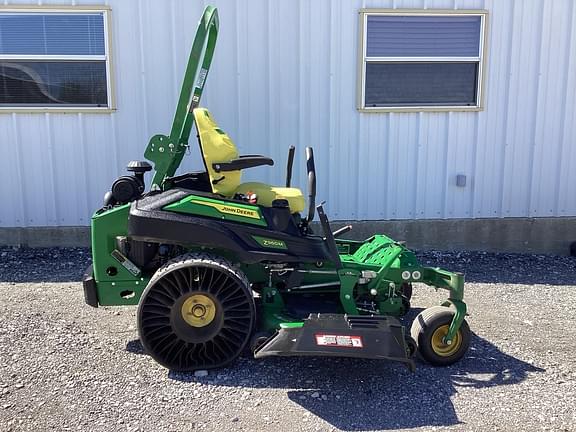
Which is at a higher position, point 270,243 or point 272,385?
point 270,243

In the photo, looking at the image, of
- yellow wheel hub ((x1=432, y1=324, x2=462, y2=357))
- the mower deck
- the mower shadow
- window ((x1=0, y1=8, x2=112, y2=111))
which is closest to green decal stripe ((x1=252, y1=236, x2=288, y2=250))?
the mower deck

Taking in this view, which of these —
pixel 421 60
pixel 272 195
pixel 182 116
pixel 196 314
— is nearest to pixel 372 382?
pixel 196 314

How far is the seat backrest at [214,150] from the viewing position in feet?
12.8

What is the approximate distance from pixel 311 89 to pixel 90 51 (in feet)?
8.55

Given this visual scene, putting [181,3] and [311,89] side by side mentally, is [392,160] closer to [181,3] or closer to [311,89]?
[311,89]

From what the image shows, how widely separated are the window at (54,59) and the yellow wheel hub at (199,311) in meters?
3.60

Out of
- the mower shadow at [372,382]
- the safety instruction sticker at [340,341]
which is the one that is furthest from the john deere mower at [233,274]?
the mower shadow at [372,382]

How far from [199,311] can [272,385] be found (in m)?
0.70

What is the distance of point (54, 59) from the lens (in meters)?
6.38

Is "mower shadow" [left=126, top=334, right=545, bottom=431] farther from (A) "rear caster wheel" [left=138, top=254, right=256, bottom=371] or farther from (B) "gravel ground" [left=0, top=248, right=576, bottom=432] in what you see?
(A) "rear caster wheel" [left=138, top=254, right=256, bottom=371]

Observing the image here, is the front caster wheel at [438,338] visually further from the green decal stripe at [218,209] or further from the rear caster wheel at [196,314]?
the green decal stripe at [218,209]

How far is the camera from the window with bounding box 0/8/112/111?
249 inches

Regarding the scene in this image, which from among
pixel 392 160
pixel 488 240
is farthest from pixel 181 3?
pixel 488 240

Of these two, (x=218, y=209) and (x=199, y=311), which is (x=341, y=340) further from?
→ (x=218, y=209)
